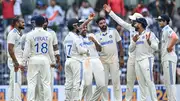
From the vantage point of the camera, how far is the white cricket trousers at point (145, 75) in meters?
23.3

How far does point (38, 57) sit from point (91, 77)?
1907mm

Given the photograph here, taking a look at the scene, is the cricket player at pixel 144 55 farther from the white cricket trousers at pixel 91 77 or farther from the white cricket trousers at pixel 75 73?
the white cricket trousers at pixel 75 73

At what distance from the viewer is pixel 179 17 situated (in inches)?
1168

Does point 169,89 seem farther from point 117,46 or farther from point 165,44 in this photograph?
point 117,46

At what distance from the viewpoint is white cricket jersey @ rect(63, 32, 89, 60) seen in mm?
22953

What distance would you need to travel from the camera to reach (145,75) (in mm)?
23344

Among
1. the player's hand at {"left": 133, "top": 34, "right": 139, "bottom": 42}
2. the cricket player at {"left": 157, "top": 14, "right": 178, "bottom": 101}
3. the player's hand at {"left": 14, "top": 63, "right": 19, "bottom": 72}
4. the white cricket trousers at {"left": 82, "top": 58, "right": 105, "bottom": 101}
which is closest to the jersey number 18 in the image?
the player's hand at {"left": 14, "top": 63, "right": 19, "bottom": 72}

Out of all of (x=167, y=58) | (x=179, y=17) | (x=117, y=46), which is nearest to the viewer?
(x=167, y=58)

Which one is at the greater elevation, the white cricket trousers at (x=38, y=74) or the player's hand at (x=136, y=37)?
the player's hand at (x=136, y=37)

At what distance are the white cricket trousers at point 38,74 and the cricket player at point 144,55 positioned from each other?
2.72 metres

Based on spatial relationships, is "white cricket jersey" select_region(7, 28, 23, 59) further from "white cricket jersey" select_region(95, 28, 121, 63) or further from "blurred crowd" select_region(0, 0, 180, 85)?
"blurred crowd" select_region(0, 0, 180, 85)

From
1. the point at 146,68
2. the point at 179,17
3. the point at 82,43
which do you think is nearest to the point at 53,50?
the point at 82,43

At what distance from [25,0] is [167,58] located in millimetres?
8270

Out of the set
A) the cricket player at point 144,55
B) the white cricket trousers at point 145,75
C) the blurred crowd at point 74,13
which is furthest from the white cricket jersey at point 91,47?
the blurred crowd at point 74,13
